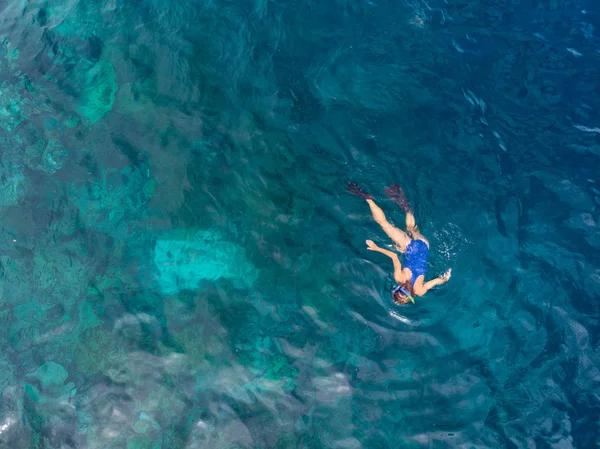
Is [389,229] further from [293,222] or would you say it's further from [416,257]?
[293,222]

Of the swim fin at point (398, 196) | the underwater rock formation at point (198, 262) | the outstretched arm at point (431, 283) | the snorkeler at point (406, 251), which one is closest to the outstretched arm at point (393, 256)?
the snorkeler at point (406, 251)

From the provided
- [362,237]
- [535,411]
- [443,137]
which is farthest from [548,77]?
[535,411]

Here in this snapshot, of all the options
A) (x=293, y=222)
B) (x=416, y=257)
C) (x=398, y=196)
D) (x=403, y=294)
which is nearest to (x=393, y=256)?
(x=416, y=257)

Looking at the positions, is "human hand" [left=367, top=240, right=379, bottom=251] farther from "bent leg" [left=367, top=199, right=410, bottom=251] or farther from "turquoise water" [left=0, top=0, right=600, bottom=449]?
"bent leg" [left=367, top=199, right=410, bottom=251]

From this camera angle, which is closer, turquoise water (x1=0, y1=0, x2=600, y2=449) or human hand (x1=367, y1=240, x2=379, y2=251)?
turquoise water (x1=0, y1=0, x2=600, y2=449)

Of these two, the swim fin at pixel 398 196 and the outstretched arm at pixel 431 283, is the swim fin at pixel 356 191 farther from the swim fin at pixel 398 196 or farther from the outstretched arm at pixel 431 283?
the outstretched arm at pixel 431 283

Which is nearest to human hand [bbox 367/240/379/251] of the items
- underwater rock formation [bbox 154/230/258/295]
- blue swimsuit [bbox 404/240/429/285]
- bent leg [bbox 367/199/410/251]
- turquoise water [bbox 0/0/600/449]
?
turquoise water [bbox 0/0/600/449]

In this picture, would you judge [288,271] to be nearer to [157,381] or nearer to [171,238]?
[171,238]
